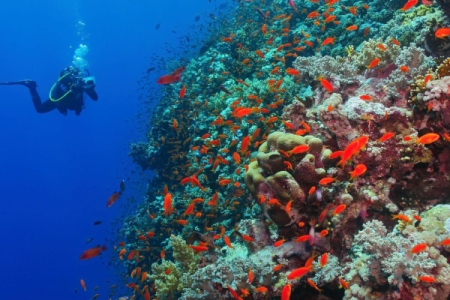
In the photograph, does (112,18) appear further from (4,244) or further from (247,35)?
(247,35)

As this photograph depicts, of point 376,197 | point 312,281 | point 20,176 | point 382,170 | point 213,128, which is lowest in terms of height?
point 312,281

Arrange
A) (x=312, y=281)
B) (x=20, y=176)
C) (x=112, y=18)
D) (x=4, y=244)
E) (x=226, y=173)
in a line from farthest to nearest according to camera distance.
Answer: (x=112, y=18) < (x=20, y=176) < (x=4, y=244) < (x=226, y=173) < (x=312, y=281)

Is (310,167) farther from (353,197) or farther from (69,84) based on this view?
(69,84)

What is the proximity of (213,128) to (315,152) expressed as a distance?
6.94 m

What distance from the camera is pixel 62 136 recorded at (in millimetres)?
154750

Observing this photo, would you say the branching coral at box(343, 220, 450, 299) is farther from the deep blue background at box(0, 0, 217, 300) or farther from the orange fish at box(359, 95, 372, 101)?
the deep blue background at box(0, 0, 217, 300)

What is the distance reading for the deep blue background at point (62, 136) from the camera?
85812 millimetres

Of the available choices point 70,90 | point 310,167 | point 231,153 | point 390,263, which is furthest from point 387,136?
point 70,90

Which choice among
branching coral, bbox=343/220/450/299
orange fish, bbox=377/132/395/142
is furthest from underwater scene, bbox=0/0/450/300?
orange fish, bbox=377/132/395/142

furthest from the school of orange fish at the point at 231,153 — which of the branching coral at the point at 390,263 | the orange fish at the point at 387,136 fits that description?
the branching coral at the point at 390,263

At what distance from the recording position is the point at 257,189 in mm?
4094

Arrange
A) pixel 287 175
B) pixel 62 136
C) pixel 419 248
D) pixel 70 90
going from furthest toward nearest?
pixel 62 136 → pixel 70 90 → pixel 287 175 → pixel 419 248

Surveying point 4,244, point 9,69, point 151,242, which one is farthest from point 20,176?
point 151,242

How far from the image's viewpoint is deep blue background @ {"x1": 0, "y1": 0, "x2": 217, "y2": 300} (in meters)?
85.8
